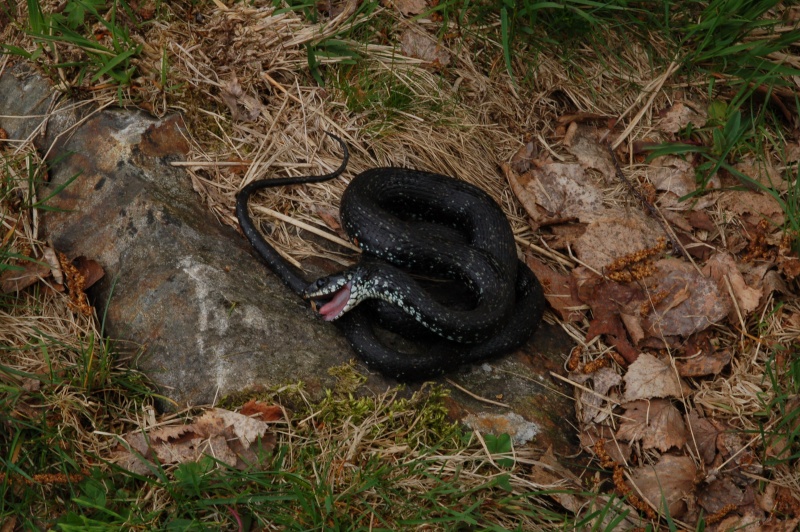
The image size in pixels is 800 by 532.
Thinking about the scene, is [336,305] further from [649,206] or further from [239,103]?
[649,206]

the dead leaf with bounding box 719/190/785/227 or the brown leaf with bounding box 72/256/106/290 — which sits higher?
the brown leaf with bounding box 72/256/106/290

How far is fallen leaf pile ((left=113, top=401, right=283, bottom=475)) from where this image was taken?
12.2ft

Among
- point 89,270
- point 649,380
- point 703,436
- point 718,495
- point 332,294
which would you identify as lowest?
point 718,495

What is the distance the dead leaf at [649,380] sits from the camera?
4535 millimetres

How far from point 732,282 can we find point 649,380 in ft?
3.69

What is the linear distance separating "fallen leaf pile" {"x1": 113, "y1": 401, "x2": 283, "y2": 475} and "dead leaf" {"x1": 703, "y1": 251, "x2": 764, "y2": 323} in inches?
135

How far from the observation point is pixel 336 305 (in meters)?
4.58

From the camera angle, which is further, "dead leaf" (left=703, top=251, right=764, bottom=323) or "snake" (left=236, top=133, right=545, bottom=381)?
"dead leaf" (left=703, top=251, right=764, bottom=323)

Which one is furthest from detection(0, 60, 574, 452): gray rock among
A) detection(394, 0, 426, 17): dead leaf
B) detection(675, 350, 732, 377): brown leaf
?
detection(394, 0, 426, 17): dead leaf

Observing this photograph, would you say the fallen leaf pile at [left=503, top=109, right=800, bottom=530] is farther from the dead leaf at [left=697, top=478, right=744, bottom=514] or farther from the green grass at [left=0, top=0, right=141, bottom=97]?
the green grass at [left=0, top=0, right=141, bottom=97]

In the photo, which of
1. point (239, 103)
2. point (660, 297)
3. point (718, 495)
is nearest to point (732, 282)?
point (660, 297)

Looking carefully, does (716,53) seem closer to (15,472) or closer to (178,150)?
(178,150)

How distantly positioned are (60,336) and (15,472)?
0.92m

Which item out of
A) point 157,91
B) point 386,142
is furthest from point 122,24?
point 386,142
